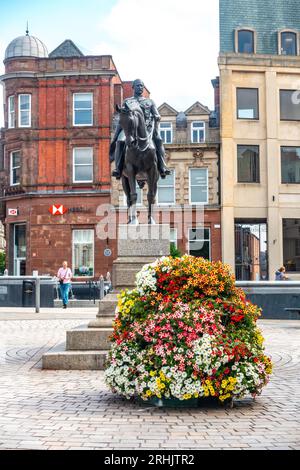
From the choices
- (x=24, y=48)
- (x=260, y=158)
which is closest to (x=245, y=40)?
(x=260, y=158)

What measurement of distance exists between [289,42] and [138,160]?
92.5 ft

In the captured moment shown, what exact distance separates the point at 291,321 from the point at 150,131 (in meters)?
9.39

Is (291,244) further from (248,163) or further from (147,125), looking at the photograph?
(147,125)

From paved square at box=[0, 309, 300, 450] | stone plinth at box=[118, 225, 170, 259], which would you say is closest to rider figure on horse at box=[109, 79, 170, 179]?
stone plinth at box=[118, 225, 170, 259]

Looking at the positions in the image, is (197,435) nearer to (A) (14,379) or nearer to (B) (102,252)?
(A) (14,379)

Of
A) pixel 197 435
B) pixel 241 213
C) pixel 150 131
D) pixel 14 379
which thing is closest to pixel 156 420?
pixel 197 435

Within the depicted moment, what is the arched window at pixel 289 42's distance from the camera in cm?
3609

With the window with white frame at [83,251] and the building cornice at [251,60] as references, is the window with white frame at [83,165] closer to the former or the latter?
the window with white frame at [83,251]

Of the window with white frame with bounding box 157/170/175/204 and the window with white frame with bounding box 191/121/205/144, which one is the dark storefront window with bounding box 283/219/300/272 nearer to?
the window with white frame with bounding box 157/170/175/204

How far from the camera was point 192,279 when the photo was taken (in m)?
6.72

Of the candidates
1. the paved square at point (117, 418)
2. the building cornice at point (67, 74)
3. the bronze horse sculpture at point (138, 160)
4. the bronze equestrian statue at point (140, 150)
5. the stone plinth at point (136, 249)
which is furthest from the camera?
the building cornice at point (67, 74)

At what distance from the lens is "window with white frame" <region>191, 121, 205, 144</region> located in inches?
1402

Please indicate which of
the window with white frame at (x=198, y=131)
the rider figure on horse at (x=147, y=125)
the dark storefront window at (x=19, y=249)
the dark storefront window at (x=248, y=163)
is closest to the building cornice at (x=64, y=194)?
the dark storefront window at (x=19, y=249)

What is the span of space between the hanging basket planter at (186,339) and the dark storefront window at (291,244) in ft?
92.6
